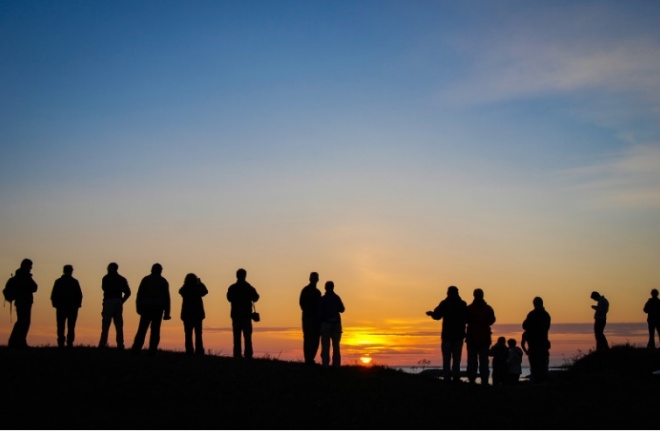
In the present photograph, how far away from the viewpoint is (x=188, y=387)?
18.2m

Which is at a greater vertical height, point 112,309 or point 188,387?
point 112,309

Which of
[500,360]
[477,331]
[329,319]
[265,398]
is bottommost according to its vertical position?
[265,398]

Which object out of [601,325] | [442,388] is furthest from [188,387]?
[601,325]

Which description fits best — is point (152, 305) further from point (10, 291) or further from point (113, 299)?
point (10, 291)

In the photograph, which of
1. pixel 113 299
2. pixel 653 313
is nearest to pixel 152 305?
pixel 113 299

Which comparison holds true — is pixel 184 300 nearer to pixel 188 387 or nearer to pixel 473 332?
pixel 188 387

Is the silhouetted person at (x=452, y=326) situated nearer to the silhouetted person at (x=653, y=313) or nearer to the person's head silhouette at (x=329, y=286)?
the person's head silhouette at (x=329, y=286)

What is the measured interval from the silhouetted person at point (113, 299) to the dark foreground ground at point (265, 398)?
→ 1.34 metres

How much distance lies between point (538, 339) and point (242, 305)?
925cm

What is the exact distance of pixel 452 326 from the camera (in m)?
22.6

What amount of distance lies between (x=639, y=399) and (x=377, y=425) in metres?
8.31

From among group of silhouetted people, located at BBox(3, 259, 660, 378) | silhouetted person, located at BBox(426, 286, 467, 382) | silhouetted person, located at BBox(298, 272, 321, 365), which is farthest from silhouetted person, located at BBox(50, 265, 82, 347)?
silhouetted person, located at BBox(426, 286, 467, 382)

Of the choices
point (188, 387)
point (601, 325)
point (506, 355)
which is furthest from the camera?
point (601, 325)

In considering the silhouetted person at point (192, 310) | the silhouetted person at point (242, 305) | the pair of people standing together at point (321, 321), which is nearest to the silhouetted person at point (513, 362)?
the pair of people standing together at point (321, 321)
